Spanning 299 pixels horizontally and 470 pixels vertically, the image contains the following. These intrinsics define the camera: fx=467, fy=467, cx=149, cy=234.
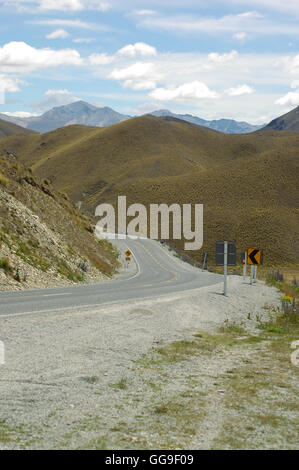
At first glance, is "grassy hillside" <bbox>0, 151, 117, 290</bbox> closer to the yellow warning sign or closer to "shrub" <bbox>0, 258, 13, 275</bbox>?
"shrub" <bbox>0, 258, 13, 275</bbox>

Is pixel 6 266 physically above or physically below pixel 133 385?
above

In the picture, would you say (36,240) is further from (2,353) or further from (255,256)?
(2,353)

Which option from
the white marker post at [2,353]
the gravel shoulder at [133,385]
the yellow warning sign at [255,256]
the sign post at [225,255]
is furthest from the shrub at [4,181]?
the white marker post at [2,353]

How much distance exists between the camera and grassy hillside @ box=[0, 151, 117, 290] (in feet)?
76.0

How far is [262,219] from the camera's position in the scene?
96.9 metres

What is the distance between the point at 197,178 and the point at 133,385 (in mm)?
115440

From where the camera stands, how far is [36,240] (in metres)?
27.5

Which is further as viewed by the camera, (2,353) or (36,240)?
(36,240)

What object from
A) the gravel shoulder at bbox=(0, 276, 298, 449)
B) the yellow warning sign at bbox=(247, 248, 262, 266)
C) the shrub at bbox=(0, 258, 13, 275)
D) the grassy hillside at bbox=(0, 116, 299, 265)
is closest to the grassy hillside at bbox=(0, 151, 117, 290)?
the shrub at bbox=(0, 258, 13, 275)

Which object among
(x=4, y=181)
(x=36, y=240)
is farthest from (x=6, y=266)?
(x=4, y=181)

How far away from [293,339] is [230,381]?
6.17m

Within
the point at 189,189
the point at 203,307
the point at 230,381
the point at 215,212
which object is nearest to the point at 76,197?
the point at 189,189
